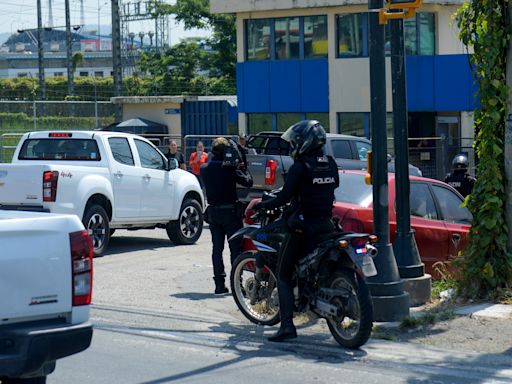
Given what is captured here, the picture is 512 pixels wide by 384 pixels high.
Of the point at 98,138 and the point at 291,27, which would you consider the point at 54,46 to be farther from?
the point at 98,138

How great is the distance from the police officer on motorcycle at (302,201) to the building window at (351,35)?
2295 centimetres

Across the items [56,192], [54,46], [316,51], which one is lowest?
[56,192]

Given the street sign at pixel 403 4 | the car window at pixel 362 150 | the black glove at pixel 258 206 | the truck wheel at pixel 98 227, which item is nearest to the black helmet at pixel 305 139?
the black glove at pixel 258 206

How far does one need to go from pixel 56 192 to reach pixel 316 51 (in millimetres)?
19368

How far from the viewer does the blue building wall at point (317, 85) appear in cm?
3097

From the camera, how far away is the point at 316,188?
9023 mm

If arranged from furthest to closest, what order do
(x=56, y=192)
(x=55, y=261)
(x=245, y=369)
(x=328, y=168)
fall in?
(x=56, y=192) < (x=328, y=168) < (x=245, y=369) < (x=55, y=261)

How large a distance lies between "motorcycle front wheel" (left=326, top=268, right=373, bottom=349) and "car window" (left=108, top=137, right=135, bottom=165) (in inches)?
310

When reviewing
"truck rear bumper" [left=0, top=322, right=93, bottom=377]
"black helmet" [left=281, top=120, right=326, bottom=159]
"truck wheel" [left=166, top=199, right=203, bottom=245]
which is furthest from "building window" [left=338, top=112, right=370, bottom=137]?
"truck rear bumper" [left=0, top=322, right=93, bottom=377]

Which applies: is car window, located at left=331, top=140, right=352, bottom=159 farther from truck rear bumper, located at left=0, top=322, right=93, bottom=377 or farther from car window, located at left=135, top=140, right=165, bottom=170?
truck rear bumper, located at left=0, top=322, right=93, bottom=377

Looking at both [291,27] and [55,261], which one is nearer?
[55,261]

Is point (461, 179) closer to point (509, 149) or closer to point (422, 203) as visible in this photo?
point (422, 203)

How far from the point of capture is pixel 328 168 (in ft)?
29.8

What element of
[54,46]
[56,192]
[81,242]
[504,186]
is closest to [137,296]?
Result: [56,192]
